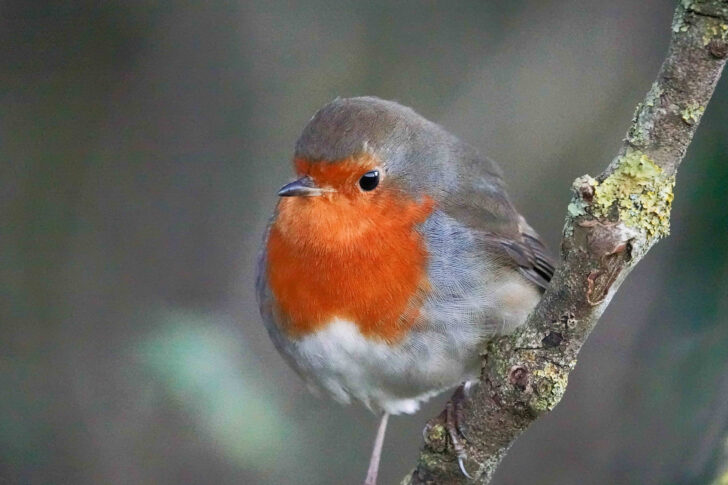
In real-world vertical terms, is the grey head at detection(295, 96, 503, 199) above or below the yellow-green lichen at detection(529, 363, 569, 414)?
above

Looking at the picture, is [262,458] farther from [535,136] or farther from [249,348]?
[535,136]

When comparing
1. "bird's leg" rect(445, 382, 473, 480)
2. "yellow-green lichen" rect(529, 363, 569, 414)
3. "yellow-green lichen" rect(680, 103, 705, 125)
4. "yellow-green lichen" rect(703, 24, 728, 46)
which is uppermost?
"yellow-green lichen" rect(703, 24, 728, 46)

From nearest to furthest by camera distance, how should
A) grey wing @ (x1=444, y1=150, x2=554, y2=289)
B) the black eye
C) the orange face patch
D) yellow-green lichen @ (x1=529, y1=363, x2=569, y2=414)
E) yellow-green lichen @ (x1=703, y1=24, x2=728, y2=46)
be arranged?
yellow-green lichen @ (x1=703, y1=24, x2=728, y2=46) < yellow-green lichen @ (x1=529, y1=363, x2=569, y2=414) < the orange face patch < the black eye < grey wing @ (x1=444, y1=150, x2=554, y2=289)

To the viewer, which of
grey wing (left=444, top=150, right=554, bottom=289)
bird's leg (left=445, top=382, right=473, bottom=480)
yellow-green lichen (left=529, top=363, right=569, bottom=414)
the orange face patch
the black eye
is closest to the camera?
yellow-green lichen (left=529, top=363, right=569, bottom=414)

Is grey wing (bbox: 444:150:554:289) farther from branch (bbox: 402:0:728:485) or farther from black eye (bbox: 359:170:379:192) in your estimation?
branch (bbox: 402:0:728:485)

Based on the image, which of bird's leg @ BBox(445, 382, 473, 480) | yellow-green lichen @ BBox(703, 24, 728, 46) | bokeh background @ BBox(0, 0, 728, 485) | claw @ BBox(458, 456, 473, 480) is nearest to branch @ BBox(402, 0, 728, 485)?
yellow-green lichen @ BBox(703, 24, 728, 46)
